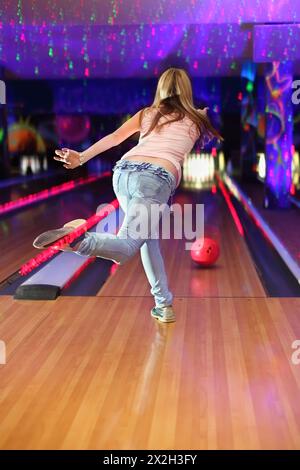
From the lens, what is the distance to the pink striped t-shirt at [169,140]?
8.48ft

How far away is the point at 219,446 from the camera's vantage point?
1748 mm

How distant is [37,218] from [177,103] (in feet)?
15.9

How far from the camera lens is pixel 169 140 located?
8.55 feet

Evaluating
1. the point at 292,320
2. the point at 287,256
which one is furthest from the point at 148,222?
the point at 287,256

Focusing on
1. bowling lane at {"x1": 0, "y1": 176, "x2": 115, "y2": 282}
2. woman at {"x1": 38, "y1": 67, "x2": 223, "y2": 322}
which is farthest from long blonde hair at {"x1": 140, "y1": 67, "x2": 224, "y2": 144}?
bowling lane at {"x1": 0, "y1": 176, "x2": 115, "y2": 282}

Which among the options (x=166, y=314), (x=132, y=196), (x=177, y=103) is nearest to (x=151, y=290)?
(x=166, y=314)

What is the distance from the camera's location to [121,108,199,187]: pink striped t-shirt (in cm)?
259

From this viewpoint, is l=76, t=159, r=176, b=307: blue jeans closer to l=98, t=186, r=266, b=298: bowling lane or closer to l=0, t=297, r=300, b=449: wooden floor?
l=0, t=297, r=300, b=449: wooden floor

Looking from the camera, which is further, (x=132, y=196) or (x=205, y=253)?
(x=205, y=253)

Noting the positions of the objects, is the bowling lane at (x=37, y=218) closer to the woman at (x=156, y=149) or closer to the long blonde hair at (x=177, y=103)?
the woman at (x=156, y=149)

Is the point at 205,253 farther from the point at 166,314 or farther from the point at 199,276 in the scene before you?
the point at 166,314

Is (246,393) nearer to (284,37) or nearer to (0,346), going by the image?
(0,346)

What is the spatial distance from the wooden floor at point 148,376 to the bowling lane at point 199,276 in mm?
254
